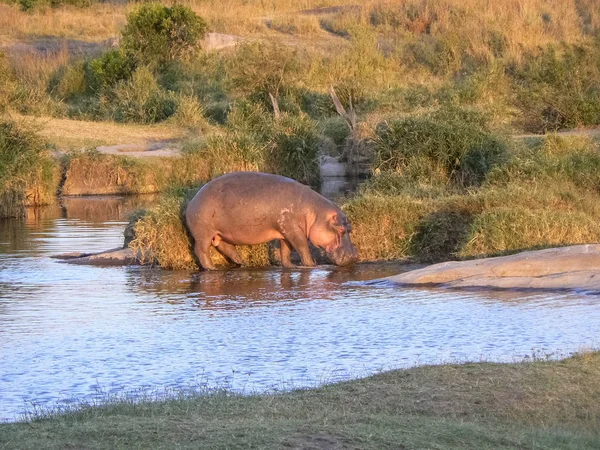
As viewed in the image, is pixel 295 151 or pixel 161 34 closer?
pixel 295 151

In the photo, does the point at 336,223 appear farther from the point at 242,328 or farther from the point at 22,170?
the point at 22,170

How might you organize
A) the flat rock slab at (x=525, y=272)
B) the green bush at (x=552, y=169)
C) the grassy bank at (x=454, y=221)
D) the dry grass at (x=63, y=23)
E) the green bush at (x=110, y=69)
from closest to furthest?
the flat rock slab at (x=525, y=272) < the grassy bank at (x=454, y=221) < the green bush at (x=552, y=169) < the green bush at (x=110, y=69) < the dry grass at (x=63, y=23)

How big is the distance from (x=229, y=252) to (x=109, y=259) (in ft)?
5.53

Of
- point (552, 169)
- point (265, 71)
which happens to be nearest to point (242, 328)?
point (552, 169)

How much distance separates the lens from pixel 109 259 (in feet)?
46.4

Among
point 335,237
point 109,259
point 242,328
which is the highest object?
point 335,237

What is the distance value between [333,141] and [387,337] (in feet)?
48.4

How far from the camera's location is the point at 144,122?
92.4ft

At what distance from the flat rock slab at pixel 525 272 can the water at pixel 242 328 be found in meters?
0.31

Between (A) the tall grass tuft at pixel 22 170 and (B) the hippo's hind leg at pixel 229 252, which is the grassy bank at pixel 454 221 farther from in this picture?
(A) the tall grass tuft at pixel 22 170

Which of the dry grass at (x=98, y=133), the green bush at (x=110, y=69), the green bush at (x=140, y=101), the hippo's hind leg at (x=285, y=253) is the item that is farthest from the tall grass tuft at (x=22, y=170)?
the green bush at (x=110, y=69)

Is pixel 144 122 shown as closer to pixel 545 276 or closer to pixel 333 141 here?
pixel 333 141

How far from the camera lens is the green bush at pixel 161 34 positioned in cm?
3194

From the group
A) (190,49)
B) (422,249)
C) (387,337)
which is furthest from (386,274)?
(190,49)
